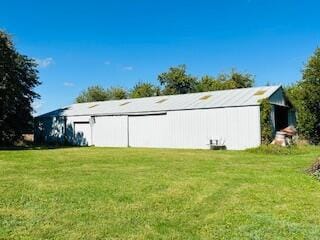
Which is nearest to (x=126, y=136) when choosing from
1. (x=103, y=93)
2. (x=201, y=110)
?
(x=201, y=110)

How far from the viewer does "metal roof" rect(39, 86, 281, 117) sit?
26.5 m

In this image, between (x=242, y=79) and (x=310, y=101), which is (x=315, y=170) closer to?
(x=310, y=101)

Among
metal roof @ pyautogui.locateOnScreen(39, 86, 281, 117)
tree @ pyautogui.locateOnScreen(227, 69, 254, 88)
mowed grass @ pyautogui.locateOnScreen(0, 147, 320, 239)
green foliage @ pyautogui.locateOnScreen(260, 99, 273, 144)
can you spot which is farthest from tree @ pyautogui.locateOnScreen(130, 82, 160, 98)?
mowed grass @ pyautogui.locateOnScreen(0, 147, 320, 239)

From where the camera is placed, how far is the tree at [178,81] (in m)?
62.2

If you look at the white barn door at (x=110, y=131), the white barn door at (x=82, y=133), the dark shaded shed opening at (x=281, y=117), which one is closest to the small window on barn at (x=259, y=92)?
the dark shaded shed opening at (x=281, y=117)

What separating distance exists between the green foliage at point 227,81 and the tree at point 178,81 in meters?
2.00

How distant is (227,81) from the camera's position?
57875 mm

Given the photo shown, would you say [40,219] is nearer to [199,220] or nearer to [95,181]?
[199,220]

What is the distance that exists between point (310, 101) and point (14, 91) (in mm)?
21884

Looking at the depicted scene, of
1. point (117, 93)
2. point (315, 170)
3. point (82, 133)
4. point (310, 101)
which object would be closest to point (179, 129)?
point (310, 101)

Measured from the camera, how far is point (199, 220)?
25.0 ft

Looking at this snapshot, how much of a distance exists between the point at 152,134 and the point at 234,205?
69.7 ft

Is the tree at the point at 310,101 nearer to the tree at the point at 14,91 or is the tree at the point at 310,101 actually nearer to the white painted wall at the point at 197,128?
the white painted wall at the point at 197,128

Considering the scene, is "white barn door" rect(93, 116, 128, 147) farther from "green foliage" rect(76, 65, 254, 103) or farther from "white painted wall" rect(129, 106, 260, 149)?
"green foliage" rect(76, 65, 254, 103)
